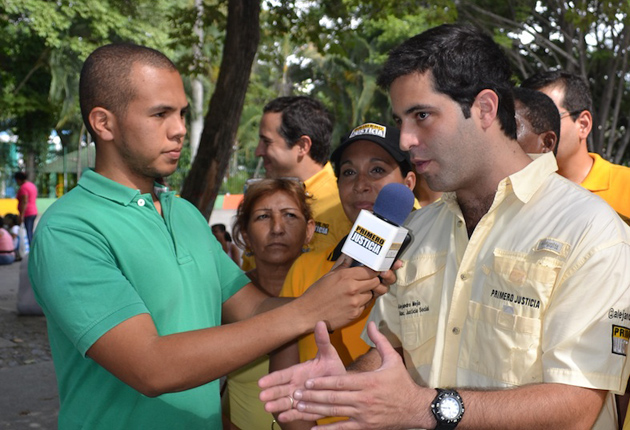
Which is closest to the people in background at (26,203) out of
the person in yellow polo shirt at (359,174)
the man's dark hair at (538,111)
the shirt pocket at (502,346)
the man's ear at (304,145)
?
the man's ear at (304,145)

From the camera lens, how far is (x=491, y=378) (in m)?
2.11

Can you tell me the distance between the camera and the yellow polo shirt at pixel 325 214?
13.8 ft

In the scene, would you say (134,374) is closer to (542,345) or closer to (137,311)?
(137,311)

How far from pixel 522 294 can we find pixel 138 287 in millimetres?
1228

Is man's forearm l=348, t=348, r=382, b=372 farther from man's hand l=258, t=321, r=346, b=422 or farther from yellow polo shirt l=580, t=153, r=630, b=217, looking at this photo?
yellow polo shirt l=580, t=153, r=630, b=217

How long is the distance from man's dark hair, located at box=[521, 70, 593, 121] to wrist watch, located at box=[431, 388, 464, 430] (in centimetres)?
324

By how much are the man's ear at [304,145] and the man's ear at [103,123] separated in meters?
2.88

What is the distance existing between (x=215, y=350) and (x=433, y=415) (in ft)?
2.40

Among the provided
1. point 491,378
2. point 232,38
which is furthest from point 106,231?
point 232,38

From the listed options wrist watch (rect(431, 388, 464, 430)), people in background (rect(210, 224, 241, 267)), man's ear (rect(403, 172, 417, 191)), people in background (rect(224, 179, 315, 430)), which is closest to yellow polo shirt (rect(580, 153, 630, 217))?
man's ear (rect(403, 172, 417, 191))

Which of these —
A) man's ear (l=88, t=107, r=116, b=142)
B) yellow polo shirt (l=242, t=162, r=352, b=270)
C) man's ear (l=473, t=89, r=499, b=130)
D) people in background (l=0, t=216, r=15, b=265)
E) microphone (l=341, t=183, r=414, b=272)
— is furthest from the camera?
people in background (l=0, t=216, r=15, b=265)

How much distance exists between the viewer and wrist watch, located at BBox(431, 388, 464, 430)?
6.35 ft

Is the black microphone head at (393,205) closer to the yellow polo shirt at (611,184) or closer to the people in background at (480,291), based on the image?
the people in background at (480,291)

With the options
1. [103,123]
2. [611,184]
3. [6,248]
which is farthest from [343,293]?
[6,248]
